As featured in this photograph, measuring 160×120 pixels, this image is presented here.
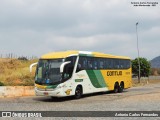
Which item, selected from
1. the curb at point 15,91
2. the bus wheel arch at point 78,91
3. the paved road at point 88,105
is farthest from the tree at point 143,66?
the paved road at point 88,105

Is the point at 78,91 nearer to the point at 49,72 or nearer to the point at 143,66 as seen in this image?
the point at 49,72

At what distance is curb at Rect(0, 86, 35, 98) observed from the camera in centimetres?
2778

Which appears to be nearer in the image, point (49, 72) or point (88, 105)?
point (88, 105)

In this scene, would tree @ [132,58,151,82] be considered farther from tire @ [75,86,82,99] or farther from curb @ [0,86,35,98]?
tire @ [75,86,82,99]

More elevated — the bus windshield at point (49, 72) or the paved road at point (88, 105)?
the bus windshield at point (49, 72)

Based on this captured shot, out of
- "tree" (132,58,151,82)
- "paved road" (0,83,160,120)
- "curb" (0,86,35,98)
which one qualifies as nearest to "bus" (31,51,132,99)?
"paved road" (0,83,160,120)

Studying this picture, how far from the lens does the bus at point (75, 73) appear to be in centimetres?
2206

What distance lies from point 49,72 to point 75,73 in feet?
7.11

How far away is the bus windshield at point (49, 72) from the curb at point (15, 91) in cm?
630

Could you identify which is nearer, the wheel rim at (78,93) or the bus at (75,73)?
the bus at (75,73)

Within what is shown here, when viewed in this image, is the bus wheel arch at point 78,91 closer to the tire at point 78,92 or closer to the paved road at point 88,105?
the tire at point 78,92

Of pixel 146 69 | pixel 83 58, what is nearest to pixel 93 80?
pixel 83 58

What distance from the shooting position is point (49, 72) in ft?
72.7

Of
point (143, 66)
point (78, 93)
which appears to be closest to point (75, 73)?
point (78, 93)
